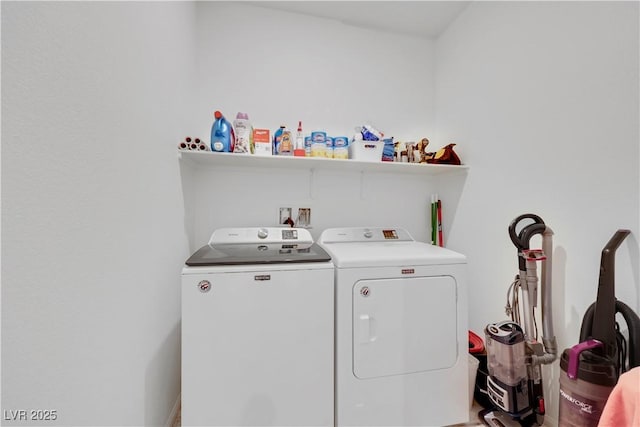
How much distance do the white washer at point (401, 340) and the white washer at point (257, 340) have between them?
0.35 ft

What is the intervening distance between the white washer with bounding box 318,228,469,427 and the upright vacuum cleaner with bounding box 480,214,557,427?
172 mm

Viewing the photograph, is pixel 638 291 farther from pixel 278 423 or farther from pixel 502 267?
pixel 278 423

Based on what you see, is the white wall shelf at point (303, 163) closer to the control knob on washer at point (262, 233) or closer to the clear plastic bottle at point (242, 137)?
the clear plastic bottle at point (242, 137)

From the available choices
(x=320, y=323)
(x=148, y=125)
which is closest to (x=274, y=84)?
(x=148, y=125)

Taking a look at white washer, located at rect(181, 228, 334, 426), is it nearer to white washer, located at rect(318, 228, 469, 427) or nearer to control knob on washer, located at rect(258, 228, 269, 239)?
white washer, located at rect(318, 228, 469, 427)

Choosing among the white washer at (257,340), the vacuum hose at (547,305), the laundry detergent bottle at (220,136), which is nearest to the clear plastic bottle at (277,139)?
the laundry detergent bottle at (220,136)

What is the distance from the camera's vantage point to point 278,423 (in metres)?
1.22

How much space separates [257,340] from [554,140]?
6.55ft

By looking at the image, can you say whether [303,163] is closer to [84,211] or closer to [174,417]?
[84,211]

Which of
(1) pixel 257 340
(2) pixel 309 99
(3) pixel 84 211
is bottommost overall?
(1) pixel 257 340

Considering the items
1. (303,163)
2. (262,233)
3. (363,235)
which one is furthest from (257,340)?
(303,163)

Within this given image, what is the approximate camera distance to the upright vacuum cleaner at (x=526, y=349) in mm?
1279

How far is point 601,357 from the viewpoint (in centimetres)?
98

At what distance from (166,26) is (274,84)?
88 cm
